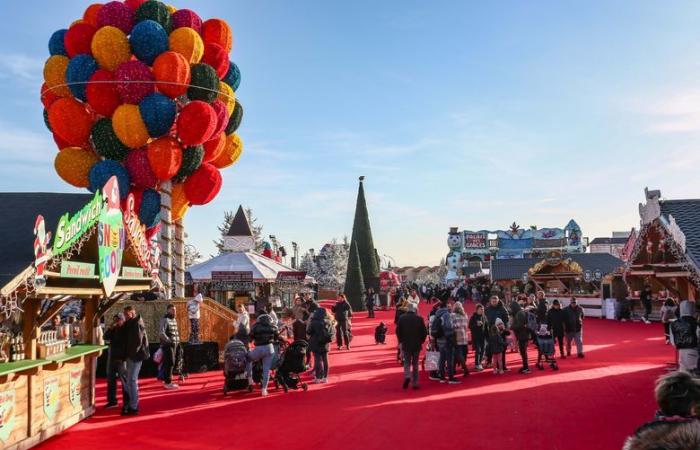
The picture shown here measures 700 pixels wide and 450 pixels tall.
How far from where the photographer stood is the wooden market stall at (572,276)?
104 ft

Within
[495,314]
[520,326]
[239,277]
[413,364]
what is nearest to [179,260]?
[239,277]

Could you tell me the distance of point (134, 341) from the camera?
977 centimetres

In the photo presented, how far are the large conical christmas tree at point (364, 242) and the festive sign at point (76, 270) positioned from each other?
34.6m

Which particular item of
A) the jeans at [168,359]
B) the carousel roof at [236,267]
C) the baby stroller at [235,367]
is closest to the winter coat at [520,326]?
the baby stroller at [235,367]

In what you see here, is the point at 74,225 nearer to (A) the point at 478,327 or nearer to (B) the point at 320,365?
(B) the point at 320,365

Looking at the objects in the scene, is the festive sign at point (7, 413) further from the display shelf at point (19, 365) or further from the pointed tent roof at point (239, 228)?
the pointed tent roof at point (239, 228)

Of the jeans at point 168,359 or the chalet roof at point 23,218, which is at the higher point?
the chalet roof at point 23,218

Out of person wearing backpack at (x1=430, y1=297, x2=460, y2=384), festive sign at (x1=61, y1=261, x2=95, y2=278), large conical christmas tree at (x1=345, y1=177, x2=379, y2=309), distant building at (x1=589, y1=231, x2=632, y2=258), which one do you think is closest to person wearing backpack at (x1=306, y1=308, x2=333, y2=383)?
person wearing backpack at (x1=430, y1=297, x2=460, y2=384)

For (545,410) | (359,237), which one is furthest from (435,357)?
(359,237)

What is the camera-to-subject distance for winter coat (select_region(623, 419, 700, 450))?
2.36 m

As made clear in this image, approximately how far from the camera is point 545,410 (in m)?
9.02

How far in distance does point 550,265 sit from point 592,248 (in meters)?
59.8

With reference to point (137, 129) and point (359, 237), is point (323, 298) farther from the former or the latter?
point (137, 129)

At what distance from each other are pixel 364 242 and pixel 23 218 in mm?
36203
